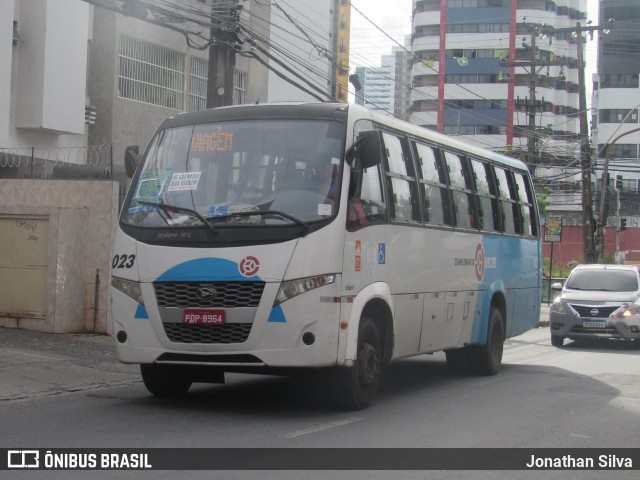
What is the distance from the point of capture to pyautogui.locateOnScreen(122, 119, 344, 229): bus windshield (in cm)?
920

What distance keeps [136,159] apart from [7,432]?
11.3 ft

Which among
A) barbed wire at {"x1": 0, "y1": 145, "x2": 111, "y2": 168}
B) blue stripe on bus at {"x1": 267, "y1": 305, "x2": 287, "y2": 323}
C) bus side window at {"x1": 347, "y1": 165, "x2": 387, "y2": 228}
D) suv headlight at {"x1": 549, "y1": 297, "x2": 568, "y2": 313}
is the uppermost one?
barbed wire at {"x1": 0, "y1": 145, "x2": 111, "y2": 168}

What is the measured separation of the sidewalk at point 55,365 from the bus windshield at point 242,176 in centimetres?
245

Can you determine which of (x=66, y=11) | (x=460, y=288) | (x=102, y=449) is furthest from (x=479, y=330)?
(x=66, y=11)

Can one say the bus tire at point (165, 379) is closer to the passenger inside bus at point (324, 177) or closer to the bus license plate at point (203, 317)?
the bus license plate at point (203, 317)

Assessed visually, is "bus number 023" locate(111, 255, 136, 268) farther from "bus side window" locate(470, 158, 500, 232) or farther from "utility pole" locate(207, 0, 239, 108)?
"utility pole" locate(207, 0, 239, 108)

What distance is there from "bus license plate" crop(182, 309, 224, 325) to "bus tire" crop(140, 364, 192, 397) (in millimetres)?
1115

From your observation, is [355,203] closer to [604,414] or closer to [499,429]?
[499,429]

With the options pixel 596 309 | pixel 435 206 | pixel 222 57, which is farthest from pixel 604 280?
pixel 435 206

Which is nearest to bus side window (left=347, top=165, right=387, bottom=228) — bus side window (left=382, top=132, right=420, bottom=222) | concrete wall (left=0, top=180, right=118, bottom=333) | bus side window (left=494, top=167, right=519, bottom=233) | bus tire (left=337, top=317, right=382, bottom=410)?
bus side window (left=382, top=132, right=420, bottom=222)

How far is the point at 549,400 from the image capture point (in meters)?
11.2

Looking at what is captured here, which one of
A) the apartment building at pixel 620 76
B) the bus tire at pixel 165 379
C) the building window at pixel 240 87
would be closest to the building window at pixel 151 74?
the building window at pixel 240 87

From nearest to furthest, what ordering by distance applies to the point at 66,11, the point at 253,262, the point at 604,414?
the point at 253,262 < the point at 604,414 < the point at 66,11

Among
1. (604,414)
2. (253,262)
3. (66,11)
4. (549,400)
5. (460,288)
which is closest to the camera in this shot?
(253,262)
